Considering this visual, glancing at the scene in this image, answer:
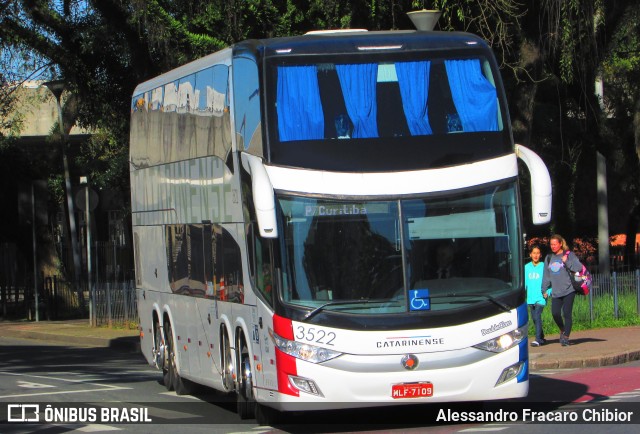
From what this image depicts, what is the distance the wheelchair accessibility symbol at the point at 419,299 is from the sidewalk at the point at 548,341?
22.0ft

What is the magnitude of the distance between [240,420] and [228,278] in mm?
1520

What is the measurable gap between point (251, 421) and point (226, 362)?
75 cm

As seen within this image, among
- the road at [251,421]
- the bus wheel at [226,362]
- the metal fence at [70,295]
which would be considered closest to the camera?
the road at [251,421]

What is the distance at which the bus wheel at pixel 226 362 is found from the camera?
40.1 ft

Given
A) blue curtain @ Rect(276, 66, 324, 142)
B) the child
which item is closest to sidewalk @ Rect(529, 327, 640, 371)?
the child

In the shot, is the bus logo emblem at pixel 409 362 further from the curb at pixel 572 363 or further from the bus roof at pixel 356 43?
the curb at pixel 572 363

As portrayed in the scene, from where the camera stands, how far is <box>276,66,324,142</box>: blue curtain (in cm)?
1064

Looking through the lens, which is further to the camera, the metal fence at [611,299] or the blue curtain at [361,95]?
the metal fence at [611,299]

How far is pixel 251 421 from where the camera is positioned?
12.0m

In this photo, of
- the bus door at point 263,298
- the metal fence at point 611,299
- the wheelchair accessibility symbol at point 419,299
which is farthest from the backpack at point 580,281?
the bus door at point 263,298

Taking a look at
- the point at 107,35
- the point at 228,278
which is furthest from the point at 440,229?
the point at 107,35

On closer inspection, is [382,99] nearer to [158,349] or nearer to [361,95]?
[361,95]

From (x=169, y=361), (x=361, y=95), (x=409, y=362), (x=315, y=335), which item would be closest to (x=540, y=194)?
(x=361, y=95)

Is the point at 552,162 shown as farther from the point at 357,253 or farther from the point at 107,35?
the point at 357,253
